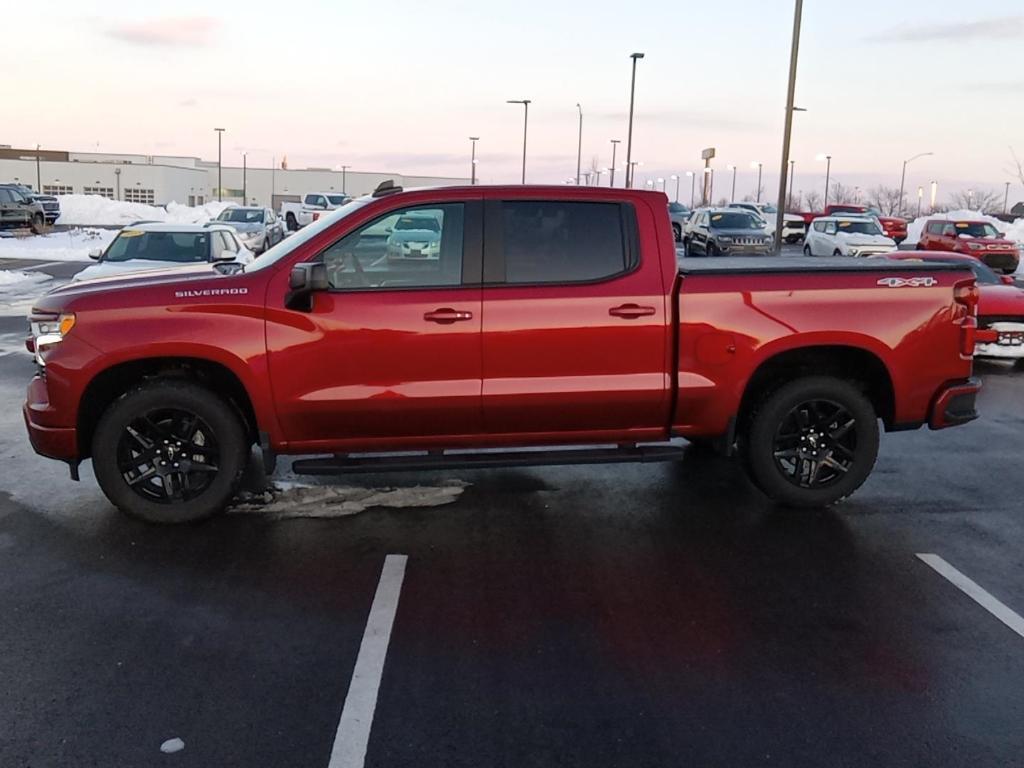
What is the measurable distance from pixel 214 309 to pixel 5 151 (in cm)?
12816

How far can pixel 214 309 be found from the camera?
562cm

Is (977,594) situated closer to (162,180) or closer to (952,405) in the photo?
(952,405)

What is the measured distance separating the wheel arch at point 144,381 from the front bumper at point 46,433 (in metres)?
0.07

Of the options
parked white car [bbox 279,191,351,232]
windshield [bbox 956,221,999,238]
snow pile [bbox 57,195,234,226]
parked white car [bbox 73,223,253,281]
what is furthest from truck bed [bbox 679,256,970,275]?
snow pile [bbox 57,195,234,226]

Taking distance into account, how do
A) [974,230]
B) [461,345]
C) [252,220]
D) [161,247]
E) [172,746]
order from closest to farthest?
[172,746]
[461,345]
[161,247]
[974,230]
[252,220]

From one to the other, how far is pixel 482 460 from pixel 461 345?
0.72 metres

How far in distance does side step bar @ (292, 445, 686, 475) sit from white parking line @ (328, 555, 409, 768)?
66cm

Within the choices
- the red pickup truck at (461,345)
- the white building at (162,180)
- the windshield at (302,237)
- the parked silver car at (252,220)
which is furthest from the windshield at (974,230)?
the white building at (162,180)

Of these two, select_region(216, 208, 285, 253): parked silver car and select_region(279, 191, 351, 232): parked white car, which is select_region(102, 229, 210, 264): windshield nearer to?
select_region(216, 208, 285, 253): parked silver car

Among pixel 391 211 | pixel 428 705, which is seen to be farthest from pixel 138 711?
pixel 391 211

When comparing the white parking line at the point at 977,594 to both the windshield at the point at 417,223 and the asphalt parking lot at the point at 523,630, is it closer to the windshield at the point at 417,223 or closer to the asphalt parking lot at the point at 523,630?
the asphalt parking lot at the point at 523,630

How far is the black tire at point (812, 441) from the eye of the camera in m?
6.20

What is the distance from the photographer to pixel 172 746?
11.5 ft

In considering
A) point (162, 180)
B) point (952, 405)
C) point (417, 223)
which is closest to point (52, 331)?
point (417, 223)
